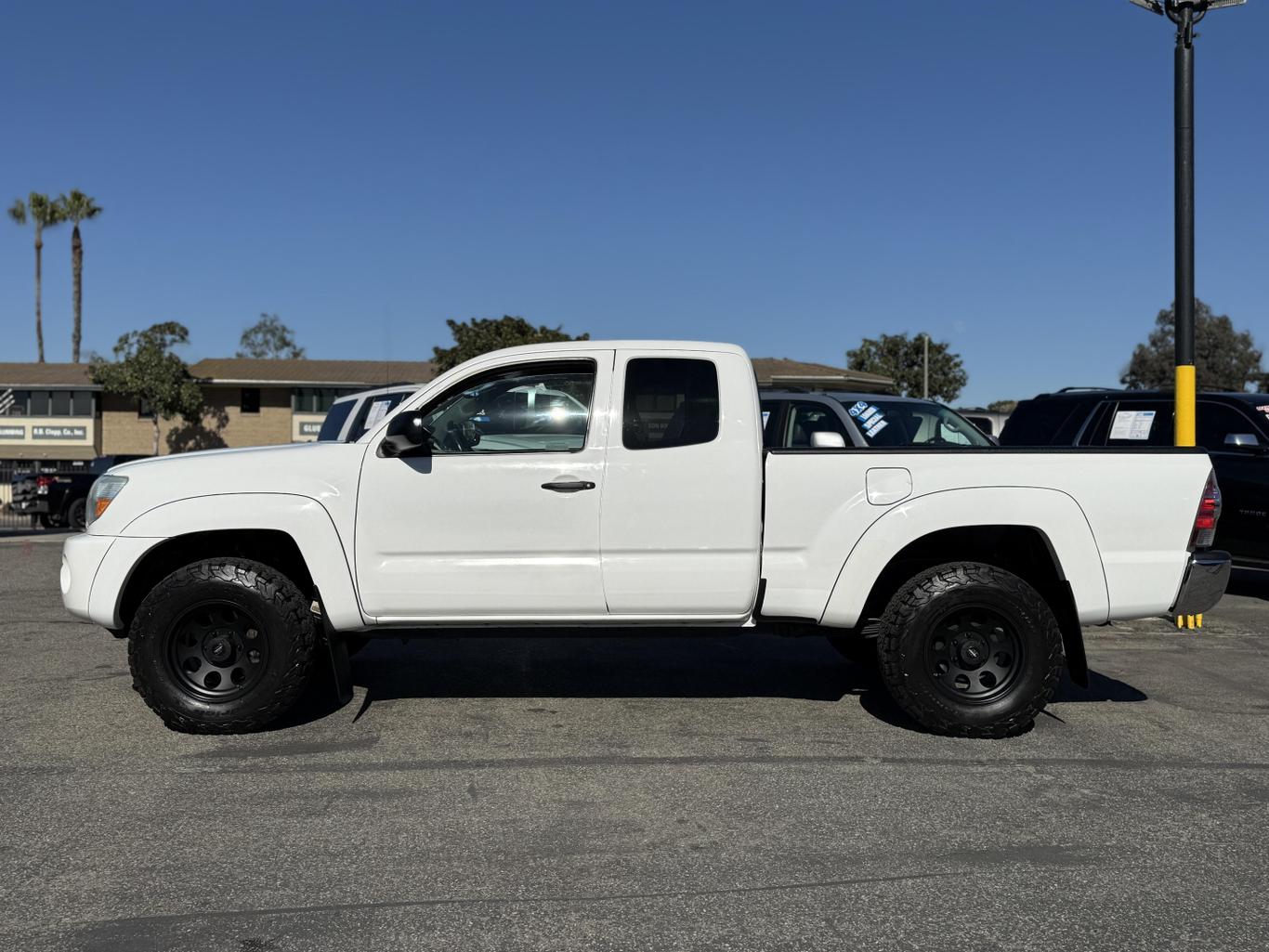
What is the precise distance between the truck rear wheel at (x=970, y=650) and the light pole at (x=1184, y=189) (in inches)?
196

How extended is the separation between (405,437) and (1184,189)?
302 inches

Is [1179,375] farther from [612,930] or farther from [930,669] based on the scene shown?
[612,930]

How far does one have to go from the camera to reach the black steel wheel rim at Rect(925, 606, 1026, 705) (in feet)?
18.4

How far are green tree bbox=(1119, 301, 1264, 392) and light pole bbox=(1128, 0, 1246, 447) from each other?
66.8 metres

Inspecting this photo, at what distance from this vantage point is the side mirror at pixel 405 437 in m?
5.37

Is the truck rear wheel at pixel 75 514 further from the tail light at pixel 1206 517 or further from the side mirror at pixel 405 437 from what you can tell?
the tail light at pixel 1206 517

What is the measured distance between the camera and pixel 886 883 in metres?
3.84

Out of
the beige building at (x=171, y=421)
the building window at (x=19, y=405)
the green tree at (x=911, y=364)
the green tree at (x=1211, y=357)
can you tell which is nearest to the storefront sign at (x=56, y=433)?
the beige building at (x=171, y=421)

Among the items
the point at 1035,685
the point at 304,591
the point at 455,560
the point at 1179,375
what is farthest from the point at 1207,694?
the point at 304,591

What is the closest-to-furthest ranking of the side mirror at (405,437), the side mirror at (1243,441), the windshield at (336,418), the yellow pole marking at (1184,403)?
the side mirror at (405,437)
the yellow pole marking at (1184,403)
the side mirror at (1243,441)
the windshield at (336,418)

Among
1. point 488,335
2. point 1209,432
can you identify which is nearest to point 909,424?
point 1209,432

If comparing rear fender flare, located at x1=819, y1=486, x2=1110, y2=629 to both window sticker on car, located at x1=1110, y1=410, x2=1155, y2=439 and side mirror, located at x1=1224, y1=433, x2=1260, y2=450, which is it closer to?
side mirror, located at x1=1224, y1=433, x2=1260, y2=450

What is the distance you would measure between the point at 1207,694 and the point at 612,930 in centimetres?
482

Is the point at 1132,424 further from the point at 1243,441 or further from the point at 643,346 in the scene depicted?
the point at 643,346
